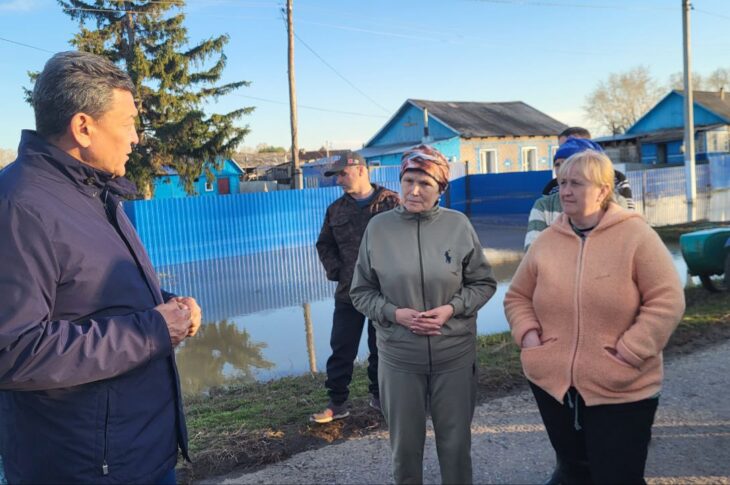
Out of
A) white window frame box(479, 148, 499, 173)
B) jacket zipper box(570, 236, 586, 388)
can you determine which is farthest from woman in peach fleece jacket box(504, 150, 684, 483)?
white window frame box(479, 148, 499, 173)

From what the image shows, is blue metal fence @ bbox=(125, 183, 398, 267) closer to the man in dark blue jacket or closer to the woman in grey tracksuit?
the woman in grey tracksuit

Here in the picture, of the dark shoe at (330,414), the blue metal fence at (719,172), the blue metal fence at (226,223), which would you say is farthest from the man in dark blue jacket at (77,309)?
the blue metal fence at (719,172)

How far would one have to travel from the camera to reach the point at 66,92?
5.55 ft

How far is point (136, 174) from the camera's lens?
19.7m

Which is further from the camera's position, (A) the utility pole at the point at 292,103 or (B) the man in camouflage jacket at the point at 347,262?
(A) the utility pole at the point at 292,103

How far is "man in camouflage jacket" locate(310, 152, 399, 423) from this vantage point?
414 centimetres

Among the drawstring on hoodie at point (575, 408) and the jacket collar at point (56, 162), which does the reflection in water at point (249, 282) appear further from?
the jacket collar at point (56, 162)

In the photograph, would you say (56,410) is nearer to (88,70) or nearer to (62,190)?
(62,190)

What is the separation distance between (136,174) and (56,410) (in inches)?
778

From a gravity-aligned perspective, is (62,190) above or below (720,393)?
above

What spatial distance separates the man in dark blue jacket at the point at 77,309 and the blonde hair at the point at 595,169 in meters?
1.82

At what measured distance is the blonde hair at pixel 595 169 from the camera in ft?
8.21

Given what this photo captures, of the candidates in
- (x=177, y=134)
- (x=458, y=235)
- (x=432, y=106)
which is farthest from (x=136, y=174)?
(x=432, y=106)

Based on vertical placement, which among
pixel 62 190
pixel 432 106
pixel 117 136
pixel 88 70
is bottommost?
pixel 62 190
